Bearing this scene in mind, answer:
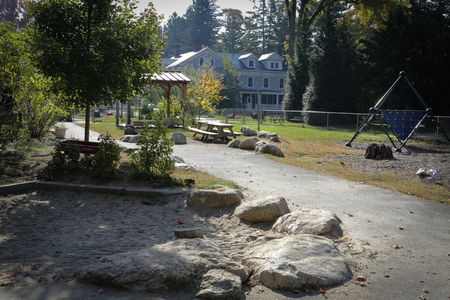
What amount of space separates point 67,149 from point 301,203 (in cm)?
457

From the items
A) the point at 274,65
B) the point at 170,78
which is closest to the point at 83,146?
the point at 170,78

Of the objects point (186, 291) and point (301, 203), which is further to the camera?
point (301, 203)

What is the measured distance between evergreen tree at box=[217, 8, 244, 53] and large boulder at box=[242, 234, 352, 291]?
94622mm

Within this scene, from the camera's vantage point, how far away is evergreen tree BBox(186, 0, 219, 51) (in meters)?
104

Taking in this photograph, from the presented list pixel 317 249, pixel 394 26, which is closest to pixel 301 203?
pixel 317 249

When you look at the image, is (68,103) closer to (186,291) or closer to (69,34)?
(69,34)

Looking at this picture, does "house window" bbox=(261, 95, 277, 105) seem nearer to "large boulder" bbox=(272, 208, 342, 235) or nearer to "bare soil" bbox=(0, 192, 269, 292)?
"bare soil" bbox=(0, 192, 269, 292)

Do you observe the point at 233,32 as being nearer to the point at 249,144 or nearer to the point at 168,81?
the point at 168,81

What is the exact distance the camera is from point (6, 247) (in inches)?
227

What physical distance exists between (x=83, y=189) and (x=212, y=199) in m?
2.51

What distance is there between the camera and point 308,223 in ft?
20.6

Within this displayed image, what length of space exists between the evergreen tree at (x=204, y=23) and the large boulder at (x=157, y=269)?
101 meters

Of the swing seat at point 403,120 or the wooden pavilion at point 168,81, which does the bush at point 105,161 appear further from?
the wooden pavilion at point 168,81

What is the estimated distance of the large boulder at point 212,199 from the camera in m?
7.85
